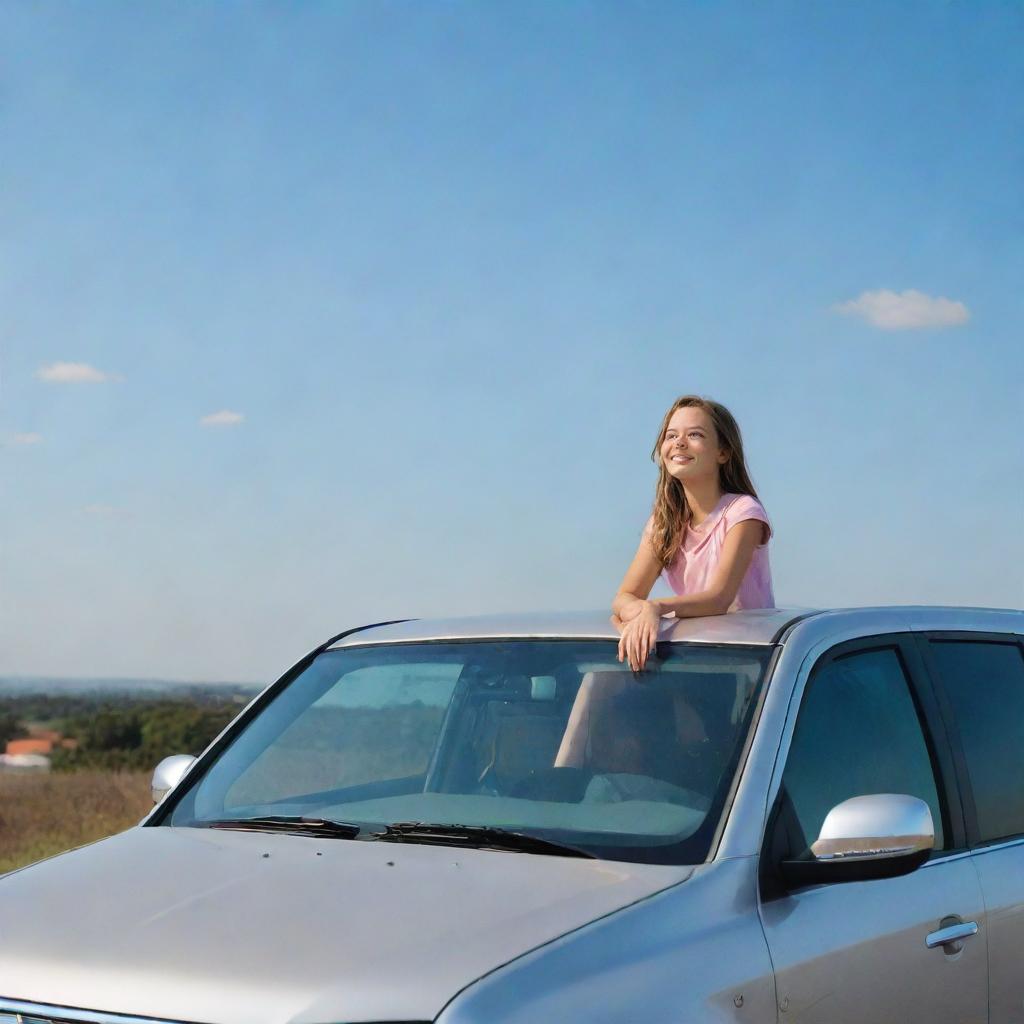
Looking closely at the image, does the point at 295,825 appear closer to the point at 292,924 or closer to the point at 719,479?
the point at 292,924

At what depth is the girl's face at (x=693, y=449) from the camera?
18.3 ft

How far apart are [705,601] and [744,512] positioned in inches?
29.5

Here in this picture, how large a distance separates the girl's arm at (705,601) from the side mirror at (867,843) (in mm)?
723

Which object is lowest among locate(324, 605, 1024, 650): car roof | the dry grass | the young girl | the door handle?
the dry grass

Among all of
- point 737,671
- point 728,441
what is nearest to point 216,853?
point 737,671

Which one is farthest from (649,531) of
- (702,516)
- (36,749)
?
(36,749)

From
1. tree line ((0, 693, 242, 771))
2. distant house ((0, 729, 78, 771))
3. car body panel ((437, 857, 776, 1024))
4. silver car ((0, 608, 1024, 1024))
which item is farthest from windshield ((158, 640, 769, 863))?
tree line ((0, 693, 242, 771))

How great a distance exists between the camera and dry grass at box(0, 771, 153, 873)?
13.8m

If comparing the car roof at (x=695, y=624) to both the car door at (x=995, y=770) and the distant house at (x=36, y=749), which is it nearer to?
the car door at (x=995, y=770)

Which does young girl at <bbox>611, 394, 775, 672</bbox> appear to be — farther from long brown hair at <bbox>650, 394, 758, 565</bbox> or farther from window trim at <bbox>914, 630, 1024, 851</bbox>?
window trim at <bbox>914, 630, 1024, 851</bbox>

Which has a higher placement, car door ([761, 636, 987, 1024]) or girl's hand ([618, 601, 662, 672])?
girl's hand ([618, 601, 662, 672])

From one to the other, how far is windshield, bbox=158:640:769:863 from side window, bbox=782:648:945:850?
177 millimetres

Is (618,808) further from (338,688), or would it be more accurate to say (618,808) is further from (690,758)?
(338,688)

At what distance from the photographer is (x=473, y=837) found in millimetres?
3771
